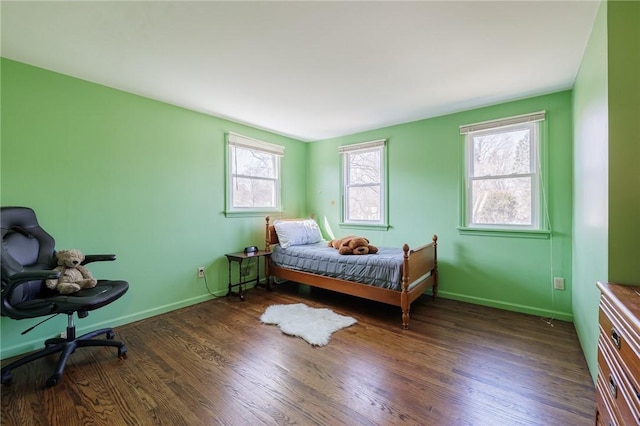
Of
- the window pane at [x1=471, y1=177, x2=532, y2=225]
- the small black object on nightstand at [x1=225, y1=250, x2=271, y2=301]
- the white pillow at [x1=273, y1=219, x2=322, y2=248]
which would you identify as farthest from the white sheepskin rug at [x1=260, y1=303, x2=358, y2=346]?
the window pane at [x1=471, y1=177, x2=532, y2=225]

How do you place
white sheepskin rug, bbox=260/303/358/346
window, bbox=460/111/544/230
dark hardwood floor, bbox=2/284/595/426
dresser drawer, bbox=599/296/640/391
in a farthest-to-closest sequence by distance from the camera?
window, bbox=460/111/544/230
white sheepskin rug, bbox=260/303/358/346
dark hardwood floor, bbox=2/284/595/426
dresser drawer, bbox=599/296/640/391

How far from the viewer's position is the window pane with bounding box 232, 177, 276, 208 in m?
3.73

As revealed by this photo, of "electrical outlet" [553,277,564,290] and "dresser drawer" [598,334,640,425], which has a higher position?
"dresser drawer" [598,334,640,425]

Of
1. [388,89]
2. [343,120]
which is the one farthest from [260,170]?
[388,89]

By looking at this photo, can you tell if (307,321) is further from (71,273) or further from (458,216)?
(458,216)

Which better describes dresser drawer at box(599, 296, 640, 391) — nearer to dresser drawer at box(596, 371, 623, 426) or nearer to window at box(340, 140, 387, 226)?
dresser drawer at box(596, 371, 623, 426)

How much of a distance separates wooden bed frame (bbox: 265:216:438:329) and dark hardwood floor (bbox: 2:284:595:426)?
0.80 feet

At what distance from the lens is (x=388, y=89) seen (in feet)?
8.73

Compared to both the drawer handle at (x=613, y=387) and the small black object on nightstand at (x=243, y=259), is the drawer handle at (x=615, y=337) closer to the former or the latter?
the drawer handle at (x=613, y=387)

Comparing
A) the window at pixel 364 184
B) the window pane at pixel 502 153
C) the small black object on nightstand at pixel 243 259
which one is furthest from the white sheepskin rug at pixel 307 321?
the window pane at pixel 502 153

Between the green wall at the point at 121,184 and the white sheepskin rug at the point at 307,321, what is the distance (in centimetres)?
100

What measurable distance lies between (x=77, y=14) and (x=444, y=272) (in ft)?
13.1

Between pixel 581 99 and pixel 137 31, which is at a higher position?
pixel 137 31

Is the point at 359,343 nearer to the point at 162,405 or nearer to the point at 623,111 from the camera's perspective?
the point at 162,405
